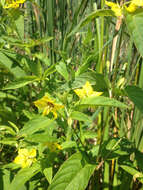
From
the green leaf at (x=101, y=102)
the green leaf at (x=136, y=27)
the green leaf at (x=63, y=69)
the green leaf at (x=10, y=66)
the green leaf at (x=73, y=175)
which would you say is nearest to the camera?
the green leaf at (x=136, y=27)

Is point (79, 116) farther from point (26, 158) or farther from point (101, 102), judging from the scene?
point (26, 158)

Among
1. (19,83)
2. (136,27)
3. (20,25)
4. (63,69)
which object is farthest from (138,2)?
(20,25)

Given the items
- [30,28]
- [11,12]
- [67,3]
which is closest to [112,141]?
[11,12]

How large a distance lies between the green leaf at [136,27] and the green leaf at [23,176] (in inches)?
24.1

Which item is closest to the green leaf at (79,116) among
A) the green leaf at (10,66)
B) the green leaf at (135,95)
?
the green leaf at (135,95)

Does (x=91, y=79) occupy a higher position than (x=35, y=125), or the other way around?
(x=91, y=79)

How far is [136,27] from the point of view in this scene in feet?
1.55

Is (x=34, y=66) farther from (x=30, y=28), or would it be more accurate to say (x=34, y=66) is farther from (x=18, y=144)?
(x=30, y=28)

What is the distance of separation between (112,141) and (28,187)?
0.43m

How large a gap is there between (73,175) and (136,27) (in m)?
0.51

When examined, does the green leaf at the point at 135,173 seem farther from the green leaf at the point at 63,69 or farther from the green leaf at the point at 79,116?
the green leaf at the point at 63,69

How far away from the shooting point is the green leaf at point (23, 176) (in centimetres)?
79

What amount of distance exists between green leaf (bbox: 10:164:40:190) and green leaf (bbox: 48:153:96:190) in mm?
147

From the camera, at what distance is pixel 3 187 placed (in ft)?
3.23
